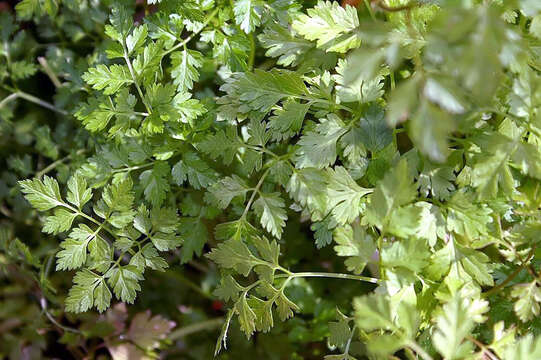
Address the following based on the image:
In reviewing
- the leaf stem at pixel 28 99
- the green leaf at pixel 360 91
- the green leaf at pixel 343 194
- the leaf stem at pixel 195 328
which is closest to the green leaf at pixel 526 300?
the green leaf at pixel 343 194

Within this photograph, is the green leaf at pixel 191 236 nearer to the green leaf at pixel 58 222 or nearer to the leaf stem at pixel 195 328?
the green leaf at pixel 58 222

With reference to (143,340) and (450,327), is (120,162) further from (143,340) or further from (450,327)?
(450,327)

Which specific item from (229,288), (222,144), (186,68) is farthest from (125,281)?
(186,68)

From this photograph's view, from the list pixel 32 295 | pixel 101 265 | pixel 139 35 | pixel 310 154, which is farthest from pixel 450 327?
pixel 32 295

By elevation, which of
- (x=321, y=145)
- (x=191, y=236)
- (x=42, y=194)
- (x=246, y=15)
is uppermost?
(x=246, y=15)

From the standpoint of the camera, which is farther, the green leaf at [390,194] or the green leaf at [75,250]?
the green leaf at [75,250]

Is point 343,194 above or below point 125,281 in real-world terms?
above

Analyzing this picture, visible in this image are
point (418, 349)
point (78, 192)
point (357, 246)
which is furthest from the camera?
point (78, 192)

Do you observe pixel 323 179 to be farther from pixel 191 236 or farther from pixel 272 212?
pixel 191 236

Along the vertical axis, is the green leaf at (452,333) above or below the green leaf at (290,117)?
below

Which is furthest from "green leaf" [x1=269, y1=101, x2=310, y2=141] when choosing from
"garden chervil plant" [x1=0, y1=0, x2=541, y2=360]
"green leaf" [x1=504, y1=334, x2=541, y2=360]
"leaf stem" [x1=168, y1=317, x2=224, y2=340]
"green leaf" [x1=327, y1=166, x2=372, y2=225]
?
"leaf stem" [x1=168, y1=317, x2=224, y2=340]

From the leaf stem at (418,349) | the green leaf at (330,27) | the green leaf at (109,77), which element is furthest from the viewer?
the green leaf at (109,77)

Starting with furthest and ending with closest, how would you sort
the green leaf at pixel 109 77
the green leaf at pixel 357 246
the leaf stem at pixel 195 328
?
the leaf stem at pixel 195 328 → the green leaf at pixel 109 77 → the green leaf at pixel 357 246
